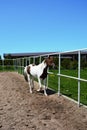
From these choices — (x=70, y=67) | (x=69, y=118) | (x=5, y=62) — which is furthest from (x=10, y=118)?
(x=5, y=62)

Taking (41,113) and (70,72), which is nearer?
(41,113)

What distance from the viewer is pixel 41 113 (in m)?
8.45

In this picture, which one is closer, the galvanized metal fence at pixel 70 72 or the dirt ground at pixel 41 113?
the dirt ground at pixel 41 113

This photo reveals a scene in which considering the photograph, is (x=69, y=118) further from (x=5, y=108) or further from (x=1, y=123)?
(x=5, y=108)

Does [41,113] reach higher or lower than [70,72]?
lower

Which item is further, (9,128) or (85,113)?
(85,113)

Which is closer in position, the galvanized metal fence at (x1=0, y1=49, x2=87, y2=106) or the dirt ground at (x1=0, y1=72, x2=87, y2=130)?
the dirt ground at (x1=0, y1=72, x2=87, y2=130)

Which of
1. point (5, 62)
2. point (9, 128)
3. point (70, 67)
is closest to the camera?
point (9, 128)

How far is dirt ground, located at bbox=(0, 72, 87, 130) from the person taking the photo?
7075mm

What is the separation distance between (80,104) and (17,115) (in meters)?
2.01

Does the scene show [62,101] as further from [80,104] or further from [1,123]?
[1,123]

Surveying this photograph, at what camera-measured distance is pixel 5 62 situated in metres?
38.6

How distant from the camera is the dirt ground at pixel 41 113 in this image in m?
7.07

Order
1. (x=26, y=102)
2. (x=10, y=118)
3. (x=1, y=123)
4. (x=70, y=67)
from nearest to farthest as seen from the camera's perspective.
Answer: (x=1, y=123) < (x=10, y=118) < (x=26, y=102) < (x=70, y=67)
